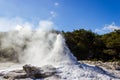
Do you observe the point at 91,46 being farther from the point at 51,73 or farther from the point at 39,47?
the point at 51,73

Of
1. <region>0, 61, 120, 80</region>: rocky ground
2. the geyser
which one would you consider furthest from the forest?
<region>0, 61, 120, 80</region>: rocky ground

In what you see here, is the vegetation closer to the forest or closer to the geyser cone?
the forest

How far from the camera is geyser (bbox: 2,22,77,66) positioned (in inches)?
642

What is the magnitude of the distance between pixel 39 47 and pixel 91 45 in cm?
1710

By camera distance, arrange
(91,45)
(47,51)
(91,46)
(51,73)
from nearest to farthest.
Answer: (51,73) → (47,51) → (91,46) → (91,45)

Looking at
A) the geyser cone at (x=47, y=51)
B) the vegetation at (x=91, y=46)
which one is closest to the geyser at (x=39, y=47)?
the geyser cone at (x=47, y=51)

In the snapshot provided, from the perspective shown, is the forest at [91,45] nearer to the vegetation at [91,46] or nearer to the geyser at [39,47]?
the vegetation at [91,46]

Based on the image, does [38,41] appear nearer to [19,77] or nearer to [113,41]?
[19,77]

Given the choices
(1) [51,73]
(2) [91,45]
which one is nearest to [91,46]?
(2) [91,45]

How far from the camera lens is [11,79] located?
14047 mm

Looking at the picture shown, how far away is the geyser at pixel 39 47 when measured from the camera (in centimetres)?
1630

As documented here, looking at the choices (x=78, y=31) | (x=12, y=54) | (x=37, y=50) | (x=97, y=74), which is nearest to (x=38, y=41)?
(x=37, y=50)

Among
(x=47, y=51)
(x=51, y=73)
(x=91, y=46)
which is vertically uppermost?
(x=91, y=46)

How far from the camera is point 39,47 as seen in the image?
17797 millimetres
